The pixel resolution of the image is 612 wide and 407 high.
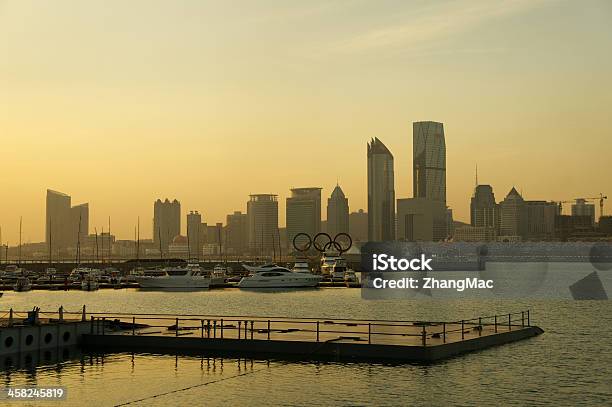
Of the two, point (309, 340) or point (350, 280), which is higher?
point (309, 340)

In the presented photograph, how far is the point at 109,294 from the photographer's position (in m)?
143

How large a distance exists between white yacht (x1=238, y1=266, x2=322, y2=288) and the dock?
313ft

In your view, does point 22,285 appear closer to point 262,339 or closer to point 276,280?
point 276,280

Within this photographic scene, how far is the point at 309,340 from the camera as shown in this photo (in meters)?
49.0

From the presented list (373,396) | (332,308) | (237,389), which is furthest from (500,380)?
(332,308)

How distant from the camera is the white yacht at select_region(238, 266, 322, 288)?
154125mm

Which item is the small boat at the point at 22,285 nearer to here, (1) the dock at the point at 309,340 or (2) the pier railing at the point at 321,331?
(2) the pier railing at the point at 321,331

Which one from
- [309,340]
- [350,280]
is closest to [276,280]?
[350,280]

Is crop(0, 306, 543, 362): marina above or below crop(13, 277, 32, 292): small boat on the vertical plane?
above

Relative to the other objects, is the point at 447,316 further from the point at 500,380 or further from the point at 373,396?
the point at 373,396

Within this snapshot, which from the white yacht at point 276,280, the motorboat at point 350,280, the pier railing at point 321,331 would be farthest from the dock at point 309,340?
the motorboat at point 350,280

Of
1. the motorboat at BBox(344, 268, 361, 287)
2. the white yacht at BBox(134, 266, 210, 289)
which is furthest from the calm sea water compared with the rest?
the motorboat at BBox(344, 268, 361, 287)

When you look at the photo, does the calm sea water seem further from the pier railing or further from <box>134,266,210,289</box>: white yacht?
<box>134,266,210,289</box>: white yacht

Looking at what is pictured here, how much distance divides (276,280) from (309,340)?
107470mm
